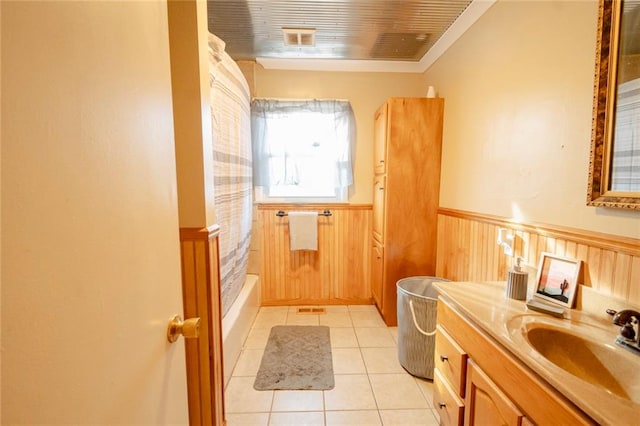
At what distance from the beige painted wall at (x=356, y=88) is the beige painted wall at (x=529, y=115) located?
76cm

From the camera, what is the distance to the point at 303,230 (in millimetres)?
2938

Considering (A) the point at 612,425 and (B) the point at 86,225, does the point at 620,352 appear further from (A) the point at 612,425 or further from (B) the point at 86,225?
(B) the point at 86,225

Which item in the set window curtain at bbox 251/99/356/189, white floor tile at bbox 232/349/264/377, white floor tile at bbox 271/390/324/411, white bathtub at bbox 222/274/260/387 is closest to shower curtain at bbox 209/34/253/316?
white bathtub at bbox 222/274/260/387

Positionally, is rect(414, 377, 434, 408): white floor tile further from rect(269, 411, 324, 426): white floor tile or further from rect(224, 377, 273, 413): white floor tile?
rect(224, 377, 273, 413): white floor tile

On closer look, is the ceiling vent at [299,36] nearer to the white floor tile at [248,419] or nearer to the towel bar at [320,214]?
the towel bar at [320,214]

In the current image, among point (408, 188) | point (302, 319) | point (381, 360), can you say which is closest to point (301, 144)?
point (408, 188)

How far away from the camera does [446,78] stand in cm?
242

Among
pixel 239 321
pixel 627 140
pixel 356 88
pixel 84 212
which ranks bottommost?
pixel 239 321

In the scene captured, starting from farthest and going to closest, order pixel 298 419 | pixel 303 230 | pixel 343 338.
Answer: pixel 303 230 → pixel 343 338 → pixel 298 419

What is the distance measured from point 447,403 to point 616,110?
1.36m

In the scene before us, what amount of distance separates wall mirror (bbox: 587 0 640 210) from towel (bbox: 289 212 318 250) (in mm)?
2137

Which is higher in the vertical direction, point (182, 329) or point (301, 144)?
point (301, 144)

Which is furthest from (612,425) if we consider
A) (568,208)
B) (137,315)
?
Result: (137,315)

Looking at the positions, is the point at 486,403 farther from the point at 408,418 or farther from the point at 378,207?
the point at 378,207
